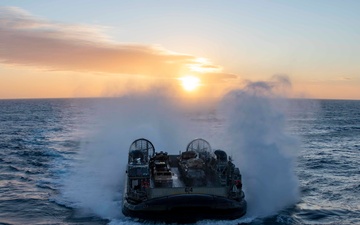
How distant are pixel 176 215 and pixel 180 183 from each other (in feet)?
18.6

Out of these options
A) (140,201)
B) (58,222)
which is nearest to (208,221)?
(140,201)

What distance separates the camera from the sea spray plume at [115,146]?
116 ft

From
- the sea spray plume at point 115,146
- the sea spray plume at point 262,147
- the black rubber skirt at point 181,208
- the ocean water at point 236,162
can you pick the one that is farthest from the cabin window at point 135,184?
the sea spray plume at point 262,147

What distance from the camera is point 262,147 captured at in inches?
1649

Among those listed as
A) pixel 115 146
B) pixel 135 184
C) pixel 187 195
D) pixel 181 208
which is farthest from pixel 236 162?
pixel 115 146

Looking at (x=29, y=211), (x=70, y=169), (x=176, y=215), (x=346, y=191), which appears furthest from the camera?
(x=70, y=169)

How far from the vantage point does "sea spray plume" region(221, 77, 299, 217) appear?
1359 inches

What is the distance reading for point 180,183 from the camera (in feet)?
108

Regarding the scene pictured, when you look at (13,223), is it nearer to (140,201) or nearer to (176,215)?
(140,201)

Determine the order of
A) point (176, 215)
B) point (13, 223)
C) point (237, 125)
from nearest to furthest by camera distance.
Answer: point (176, 215) < point (13, 223) < point (237, 125)

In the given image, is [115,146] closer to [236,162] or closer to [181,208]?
[236,162]

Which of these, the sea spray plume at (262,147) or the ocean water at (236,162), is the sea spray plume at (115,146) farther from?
the sea spray plume at (262,147)

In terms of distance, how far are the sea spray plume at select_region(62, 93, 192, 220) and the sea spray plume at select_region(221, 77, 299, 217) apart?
1246 centimetres

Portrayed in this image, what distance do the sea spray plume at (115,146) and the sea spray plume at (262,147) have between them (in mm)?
12458
